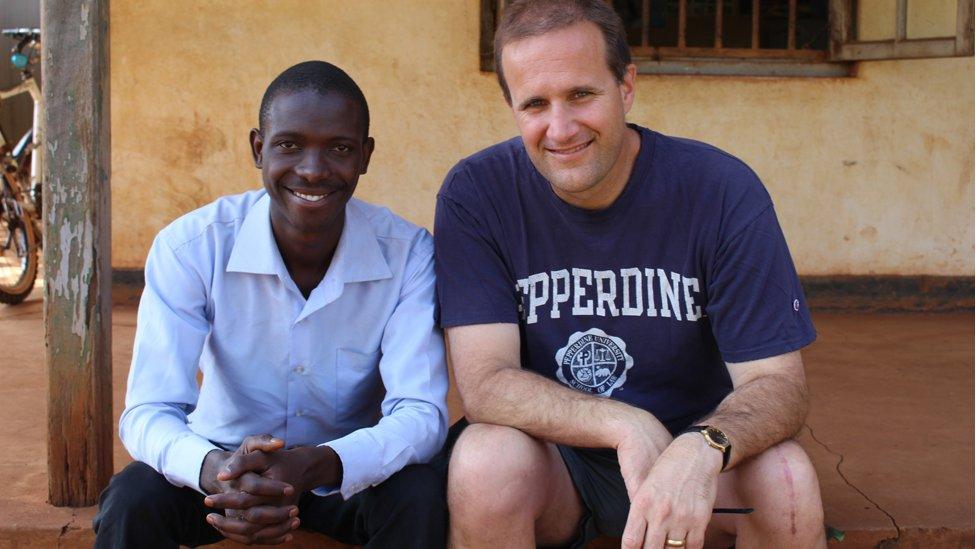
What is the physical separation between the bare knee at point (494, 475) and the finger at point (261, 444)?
0.38 meters

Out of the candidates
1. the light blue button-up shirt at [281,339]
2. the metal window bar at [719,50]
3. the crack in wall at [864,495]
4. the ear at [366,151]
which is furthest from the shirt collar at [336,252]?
the metal window bar at [719,50]

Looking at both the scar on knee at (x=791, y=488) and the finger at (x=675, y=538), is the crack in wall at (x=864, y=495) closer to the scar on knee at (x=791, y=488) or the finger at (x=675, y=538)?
the scar on knee at (x=791, y=488)

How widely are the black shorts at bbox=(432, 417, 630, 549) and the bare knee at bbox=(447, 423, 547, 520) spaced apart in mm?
179

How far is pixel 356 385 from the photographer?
2.61 meters

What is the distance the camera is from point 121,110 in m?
5.71

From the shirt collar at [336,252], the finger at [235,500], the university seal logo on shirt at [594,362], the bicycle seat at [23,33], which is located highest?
the bicycle seat at [23,33]

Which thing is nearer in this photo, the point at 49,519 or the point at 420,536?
the point at 420,536

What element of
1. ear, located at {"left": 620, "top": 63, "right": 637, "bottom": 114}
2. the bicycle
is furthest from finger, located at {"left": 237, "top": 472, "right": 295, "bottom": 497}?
the bicycle

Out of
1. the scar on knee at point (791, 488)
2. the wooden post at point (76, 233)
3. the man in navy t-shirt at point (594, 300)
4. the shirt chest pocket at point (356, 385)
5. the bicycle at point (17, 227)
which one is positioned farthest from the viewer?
the bicycle at point (17, 227)

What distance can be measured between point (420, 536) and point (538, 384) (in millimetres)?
401

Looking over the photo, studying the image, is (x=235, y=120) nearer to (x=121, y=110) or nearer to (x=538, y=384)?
(x=121, y=110)

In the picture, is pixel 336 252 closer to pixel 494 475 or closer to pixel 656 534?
→ pixel 494 475

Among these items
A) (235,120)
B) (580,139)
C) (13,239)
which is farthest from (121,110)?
(580,139)

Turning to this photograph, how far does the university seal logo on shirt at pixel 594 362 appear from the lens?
2564 millimetres
